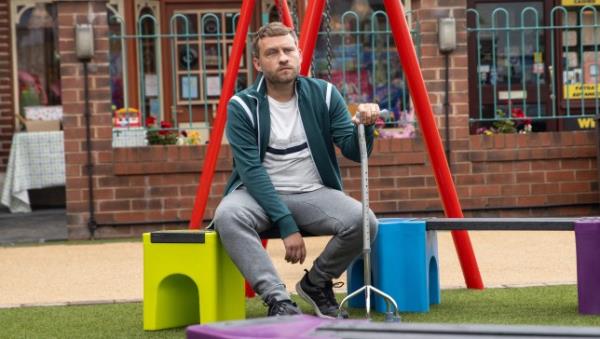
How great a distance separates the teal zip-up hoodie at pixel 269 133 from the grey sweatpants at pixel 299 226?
9 centimetres

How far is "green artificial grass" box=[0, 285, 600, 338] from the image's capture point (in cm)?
597

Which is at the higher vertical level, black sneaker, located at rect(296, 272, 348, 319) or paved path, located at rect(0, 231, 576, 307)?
black sneaker, located at rect(296, 272, 348, 319)

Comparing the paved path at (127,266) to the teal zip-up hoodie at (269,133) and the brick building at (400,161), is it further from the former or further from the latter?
the teal zip-up hoodie at (269,133)

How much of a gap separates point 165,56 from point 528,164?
541 cm

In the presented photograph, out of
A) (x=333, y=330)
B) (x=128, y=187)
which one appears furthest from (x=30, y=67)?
(x=333, y=330)

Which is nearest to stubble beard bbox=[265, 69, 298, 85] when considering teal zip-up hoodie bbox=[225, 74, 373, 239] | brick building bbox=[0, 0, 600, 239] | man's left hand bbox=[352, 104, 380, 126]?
teal zip-up hoodie bbox=[225, 74, 373, 239]

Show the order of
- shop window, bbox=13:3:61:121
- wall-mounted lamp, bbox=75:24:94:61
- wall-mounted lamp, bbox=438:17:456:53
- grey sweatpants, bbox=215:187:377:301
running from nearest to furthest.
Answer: grey sweatpants, bbox=215:187:377:301, wall-mounted lamp, bbox=75:24:94:61, wall-mounted lamp, bbox=438:17:456:53, shop window, bbox=13:3:61:121

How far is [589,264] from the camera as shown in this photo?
20.1 feet

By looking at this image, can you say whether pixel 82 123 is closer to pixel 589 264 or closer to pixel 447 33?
pixel 447 33

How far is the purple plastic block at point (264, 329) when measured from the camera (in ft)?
10.1

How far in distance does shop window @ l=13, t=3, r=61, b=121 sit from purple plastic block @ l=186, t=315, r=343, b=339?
13.0 meters

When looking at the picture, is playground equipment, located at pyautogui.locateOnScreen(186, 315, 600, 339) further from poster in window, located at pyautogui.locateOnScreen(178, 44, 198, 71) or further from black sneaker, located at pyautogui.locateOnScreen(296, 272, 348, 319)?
poster in window, located at pyautogui.locateOnScreen(178, 44, 198, 71)

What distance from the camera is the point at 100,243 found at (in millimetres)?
10820

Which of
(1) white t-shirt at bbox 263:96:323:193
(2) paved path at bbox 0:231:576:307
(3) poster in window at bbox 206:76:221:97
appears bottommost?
(2) paved path at bbox 0:231:576:307
